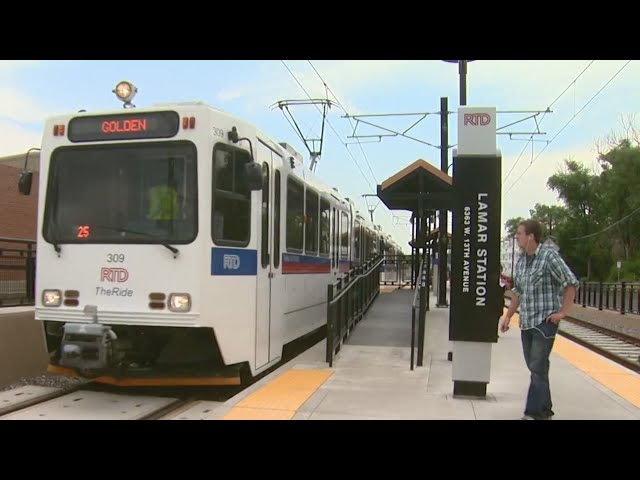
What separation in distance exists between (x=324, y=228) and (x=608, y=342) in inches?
282

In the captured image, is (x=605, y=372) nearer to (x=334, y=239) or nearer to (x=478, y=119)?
(x=478, y=119)

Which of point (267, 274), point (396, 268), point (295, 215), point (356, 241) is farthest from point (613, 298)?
point (267, 274)

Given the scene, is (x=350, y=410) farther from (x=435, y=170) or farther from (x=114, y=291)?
(x=435, y=170)

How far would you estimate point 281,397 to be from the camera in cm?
656

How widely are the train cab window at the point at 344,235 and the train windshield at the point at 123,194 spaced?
7581 millimetres

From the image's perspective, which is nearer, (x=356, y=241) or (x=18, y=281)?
(x=18, y=281)

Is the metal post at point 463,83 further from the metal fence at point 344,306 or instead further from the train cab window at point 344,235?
the metal fence at point 344,306

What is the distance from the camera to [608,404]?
21.4ft

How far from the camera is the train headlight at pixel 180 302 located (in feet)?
20.0

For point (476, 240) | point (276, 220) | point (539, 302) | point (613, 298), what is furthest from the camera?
point (613, 298)

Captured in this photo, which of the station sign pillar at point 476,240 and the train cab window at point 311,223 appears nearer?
the station sign pillar at point 476,240

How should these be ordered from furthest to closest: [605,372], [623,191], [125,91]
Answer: [623,191] → [605,372] → [125,91]

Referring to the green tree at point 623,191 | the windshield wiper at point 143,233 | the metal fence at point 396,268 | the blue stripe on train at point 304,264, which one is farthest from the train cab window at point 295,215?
the green tree at point 623,191

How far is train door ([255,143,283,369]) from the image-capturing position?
286 inches
